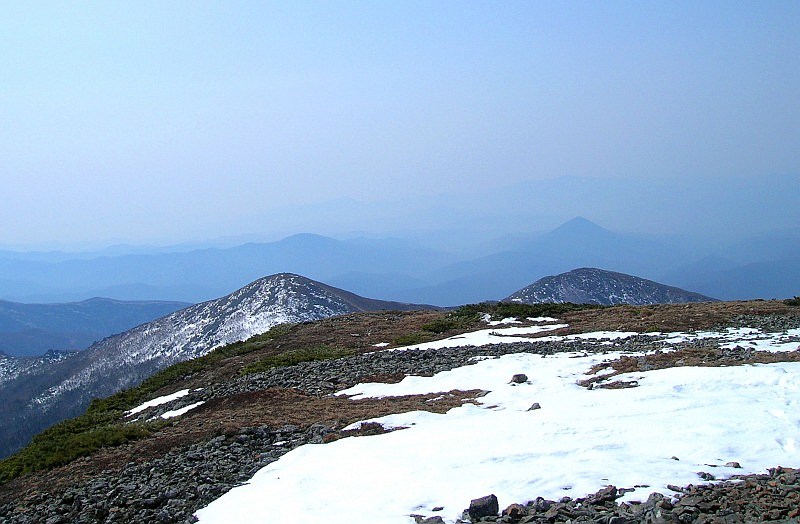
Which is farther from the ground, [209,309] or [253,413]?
[253,413]

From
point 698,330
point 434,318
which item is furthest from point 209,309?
point 698,330

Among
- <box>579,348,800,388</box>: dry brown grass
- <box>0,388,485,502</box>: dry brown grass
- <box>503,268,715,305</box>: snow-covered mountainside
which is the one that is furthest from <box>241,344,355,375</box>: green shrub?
<box>503,268,715,305</box>: snow-covered mountainside

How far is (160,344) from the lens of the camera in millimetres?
134625

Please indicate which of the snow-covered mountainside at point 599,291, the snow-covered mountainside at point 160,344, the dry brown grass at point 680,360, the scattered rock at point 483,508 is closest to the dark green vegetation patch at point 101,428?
the scattered rock at point 483,508

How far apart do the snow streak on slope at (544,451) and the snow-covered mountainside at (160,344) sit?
3903 inches

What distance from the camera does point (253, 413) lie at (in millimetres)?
17828

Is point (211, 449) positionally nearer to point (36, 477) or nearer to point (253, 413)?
point (253, 413)

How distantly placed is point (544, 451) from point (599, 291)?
136808mm

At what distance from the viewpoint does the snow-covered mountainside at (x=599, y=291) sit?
13238 centimetres

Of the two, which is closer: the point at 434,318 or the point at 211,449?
the point at 211,449

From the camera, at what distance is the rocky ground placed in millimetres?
8305

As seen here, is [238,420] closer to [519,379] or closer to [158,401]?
[519,379]

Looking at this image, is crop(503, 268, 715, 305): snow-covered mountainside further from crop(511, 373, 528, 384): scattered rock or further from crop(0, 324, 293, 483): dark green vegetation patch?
crop(511, 373, 528, 384): scattered rock

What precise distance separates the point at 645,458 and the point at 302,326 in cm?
3446
